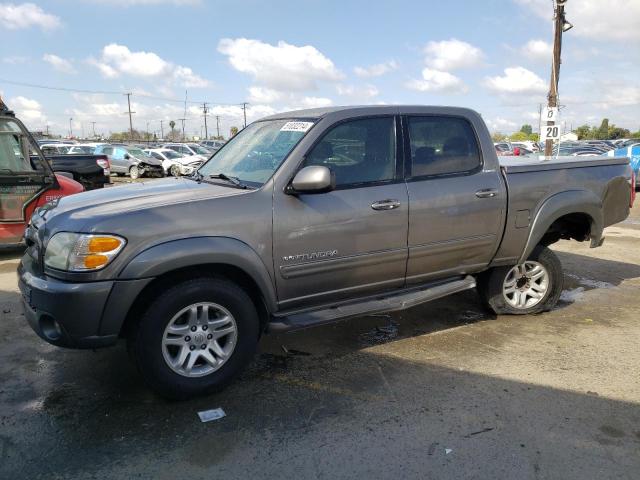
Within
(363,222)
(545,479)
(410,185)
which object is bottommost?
(545,479)

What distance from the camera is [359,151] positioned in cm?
396

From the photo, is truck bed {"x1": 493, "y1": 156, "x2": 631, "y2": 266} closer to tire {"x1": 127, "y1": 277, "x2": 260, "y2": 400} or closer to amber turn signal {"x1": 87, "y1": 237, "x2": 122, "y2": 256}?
tire {"x1": 127, "y1": 277, "x2": 260, "y2": 400}

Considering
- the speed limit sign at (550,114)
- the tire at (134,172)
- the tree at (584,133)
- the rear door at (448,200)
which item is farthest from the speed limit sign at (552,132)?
the tree at (584,133)

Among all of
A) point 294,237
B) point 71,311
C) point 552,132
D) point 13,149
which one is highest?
point 552,132

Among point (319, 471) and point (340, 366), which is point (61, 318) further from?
point (340, 366)

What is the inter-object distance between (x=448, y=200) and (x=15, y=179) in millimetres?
5979

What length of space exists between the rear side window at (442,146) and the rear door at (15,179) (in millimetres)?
5595

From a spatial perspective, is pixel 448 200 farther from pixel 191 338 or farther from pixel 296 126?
pixel 191 338

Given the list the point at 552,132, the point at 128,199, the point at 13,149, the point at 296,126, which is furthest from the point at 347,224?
the point at 552,132

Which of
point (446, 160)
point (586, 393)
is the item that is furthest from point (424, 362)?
point (446, 160)

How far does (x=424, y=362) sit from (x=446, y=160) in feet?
5.44

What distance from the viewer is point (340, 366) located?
3.94 meters

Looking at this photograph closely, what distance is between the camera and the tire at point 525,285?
4918 mm

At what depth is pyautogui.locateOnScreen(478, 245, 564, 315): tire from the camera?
194 inches
